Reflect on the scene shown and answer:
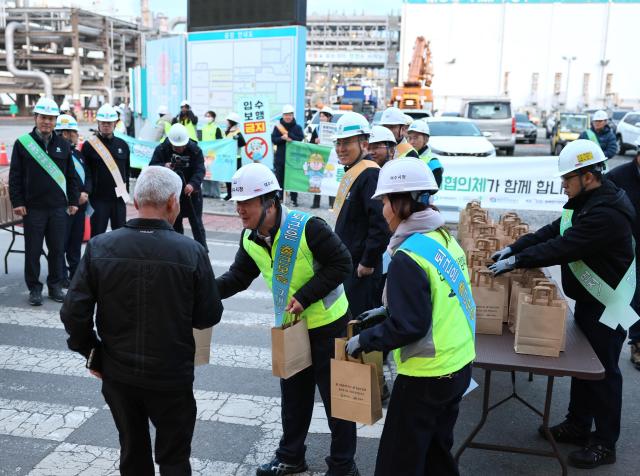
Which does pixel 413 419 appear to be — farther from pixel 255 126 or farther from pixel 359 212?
pixel 255 126

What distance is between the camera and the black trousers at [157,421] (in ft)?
10.1

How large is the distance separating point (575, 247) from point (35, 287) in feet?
19.5

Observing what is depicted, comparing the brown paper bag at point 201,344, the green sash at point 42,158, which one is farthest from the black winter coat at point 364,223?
the green sash at point 42,158

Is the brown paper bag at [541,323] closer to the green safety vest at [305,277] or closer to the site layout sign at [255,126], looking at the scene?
the green safety vest at [305,277]

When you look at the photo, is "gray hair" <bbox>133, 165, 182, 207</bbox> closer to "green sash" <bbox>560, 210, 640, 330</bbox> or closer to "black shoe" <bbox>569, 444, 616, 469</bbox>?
"green sash" <bbox>560, 210, 640, 330</bbox>

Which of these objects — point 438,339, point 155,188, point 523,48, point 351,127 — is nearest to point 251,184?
point 155,188

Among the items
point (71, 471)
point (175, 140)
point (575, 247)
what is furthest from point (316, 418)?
point (175, 140)

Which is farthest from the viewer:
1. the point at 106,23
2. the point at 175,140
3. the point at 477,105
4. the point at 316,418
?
the point at 106,23

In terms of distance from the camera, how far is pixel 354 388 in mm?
3199

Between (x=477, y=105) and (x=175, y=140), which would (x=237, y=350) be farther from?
(x=477, y=105)

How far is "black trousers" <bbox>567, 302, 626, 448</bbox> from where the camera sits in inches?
161

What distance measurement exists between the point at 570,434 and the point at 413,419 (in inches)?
82.1

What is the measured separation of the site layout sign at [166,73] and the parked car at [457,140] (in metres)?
7.66

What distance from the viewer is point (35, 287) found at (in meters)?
7.35
